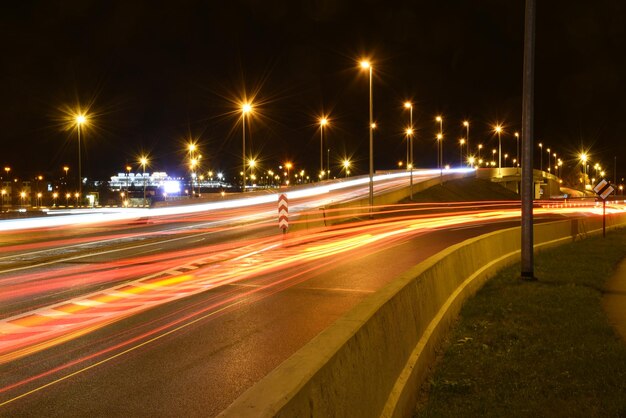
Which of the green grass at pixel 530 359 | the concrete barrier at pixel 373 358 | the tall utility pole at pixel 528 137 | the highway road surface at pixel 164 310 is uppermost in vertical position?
the tall utility pole at pixel 528 137

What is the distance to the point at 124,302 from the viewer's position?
10758mm

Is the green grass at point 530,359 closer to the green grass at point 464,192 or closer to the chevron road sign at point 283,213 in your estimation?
the chevron road sign at point 283,213

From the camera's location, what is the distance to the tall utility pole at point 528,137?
13.2 m

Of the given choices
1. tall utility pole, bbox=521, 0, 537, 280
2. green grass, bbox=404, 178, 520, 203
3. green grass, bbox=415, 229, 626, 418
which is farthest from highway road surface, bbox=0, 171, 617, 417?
green grass, bbox=404, 178, 520, 203

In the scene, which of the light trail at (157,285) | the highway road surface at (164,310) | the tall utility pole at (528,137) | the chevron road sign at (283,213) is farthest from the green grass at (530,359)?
the chevron road sign at (283,213)

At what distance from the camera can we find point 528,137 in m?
13.3

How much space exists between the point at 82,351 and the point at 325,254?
11.6 metres

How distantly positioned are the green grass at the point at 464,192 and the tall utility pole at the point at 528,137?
38.4 m

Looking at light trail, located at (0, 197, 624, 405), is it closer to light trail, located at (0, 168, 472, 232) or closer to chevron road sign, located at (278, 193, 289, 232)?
chevron road sign, located at (278, 193, 289, 232)

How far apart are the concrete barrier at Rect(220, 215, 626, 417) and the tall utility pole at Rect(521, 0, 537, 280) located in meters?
3.71

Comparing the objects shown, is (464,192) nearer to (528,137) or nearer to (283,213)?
(283,213)

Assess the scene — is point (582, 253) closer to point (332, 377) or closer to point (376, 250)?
point (376, 250)

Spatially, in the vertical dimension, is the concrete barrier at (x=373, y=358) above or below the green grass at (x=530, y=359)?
above

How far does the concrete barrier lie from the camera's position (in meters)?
3.05
